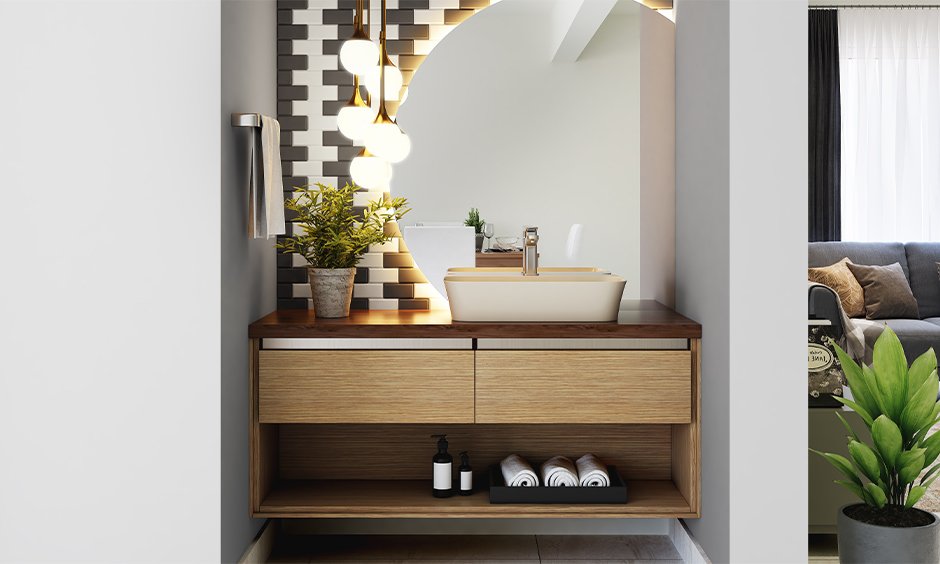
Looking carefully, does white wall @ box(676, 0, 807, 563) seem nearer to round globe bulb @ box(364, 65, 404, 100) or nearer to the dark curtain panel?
round globe bulb @ box(364, 65, 404, 100)

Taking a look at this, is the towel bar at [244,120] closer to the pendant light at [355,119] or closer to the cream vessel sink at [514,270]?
the pendant light at [355,119]

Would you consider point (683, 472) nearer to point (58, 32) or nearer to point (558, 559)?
point (558, 559)

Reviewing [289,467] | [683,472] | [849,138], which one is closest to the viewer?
[683,472]

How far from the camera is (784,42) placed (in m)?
2.28

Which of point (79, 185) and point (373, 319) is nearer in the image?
point (79, 185)

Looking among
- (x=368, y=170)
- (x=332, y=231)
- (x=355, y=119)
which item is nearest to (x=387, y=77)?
(x=355, y=119)

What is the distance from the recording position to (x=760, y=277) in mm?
2318

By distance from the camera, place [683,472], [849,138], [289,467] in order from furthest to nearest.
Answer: [849,138] → [289,467] → [683,472]

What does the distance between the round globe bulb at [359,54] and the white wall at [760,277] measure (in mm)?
1048

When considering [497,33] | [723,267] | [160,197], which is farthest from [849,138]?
[160,197]

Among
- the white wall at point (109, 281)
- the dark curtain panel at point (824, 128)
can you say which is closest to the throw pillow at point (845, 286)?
the dark curtain panel at point (824, 128)

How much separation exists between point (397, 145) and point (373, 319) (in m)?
0.60

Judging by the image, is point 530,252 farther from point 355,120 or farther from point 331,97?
point 331,97

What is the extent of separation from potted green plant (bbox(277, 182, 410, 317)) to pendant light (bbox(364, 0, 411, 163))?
225mm
